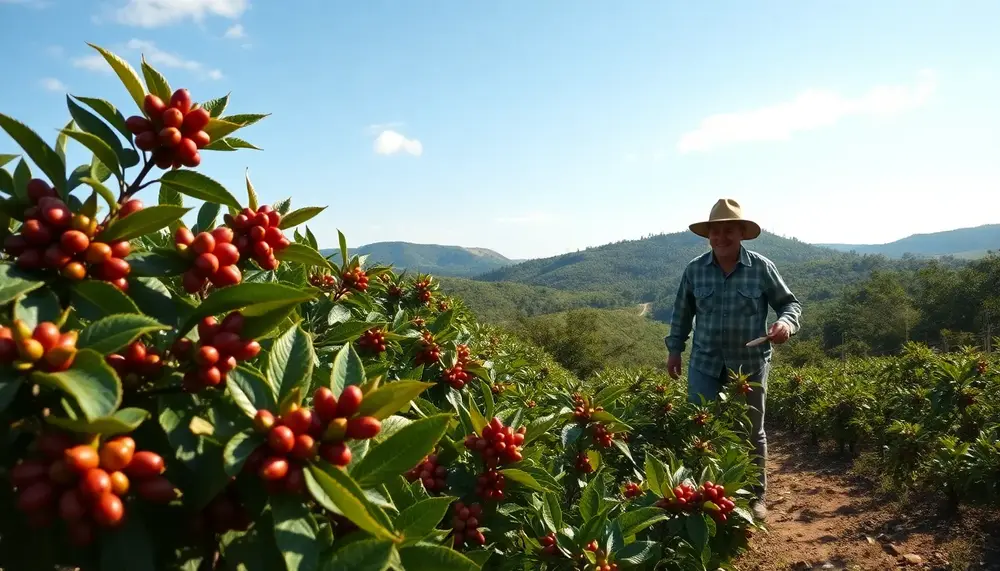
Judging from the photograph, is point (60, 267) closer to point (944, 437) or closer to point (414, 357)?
point (414, 357)

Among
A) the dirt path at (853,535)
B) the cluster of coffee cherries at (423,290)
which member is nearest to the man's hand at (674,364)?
the dirt path at (853,535)

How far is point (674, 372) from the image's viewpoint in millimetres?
4895

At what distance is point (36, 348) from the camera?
2.45 ft

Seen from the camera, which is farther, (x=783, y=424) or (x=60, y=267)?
(x=783, y=424)

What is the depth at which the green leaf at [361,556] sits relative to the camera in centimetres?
85

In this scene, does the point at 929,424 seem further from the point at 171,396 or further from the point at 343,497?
the point at 171,396

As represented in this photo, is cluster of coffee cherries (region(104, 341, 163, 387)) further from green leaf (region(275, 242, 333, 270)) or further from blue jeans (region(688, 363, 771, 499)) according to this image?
blue jeans (region(688, 363, 771, 499))

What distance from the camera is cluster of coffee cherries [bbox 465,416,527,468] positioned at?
67.3 inches

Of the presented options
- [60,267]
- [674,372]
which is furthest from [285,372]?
[674,372]

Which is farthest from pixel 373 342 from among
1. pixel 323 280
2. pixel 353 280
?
pixel 323 280

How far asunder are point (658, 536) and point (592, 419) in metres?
0.56

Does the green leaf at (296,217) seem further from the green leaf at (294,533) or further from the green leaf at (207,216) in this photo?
the green leaf at (294,533)

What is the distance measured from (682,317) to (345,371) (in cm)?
433

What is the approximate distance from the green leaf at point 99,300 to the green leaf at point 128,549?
319 millimetres
